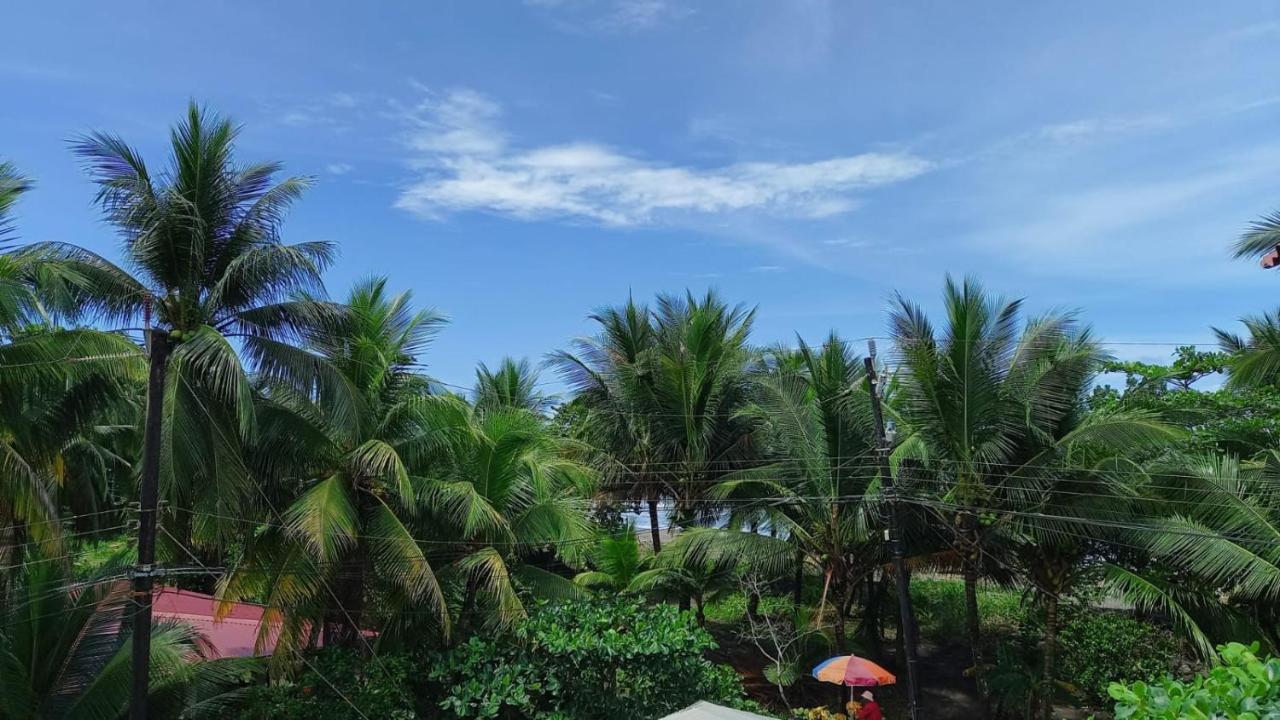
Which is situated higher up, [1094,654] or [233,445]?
[233,445]

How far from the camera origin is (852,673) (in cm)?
1203

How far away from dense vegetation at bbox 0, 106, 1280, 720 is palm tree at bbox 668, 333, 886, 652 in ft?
0.22

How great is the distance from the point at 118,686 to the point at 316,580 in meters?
2.68

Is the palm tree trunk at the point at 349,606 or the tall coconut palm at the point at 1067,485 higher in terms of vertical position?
the tall coconut palm at the point at 1067,485

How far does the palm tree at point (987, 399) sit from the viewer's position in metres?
13.5

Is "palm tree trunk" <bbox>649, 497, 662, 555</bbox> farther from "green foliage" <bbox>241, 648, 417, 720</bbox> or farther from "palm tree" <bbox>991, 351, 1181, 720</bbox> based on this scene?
"green foliage" <bbox>241, 648, 417, 720</bbox>

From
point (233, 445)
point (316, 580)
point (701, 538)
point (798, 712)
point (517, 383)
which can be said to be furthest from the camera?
point (517, 383)

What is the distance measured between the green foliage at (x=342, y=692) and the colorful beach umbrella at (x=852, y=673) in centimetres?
578

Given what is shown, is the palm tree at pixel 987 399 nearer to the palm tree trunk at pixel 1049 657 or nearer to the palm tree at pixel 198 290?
the palm tree trunk at pixel 1049 657

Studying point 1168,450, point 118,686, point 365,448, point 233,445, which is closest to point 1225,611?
point 1168,450

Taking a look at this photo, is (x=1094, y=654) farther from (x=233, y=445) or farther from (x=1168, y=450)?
(x=233, y=445)

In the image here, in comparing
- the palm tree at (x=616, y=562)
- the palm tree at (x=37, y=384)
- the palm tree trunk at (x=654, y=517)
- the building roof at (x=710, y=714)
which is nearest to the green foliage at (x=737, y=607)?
the palm tree trunk at (x=654, y=517)

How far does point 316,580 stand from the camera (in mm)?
11891

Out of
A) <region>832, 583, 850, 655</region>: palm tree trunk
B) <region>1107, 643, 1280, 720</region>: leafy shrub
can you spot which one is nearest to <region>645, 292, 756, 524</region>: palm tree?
<region>832, 583, 850, 655</region>: palm tree trunk
